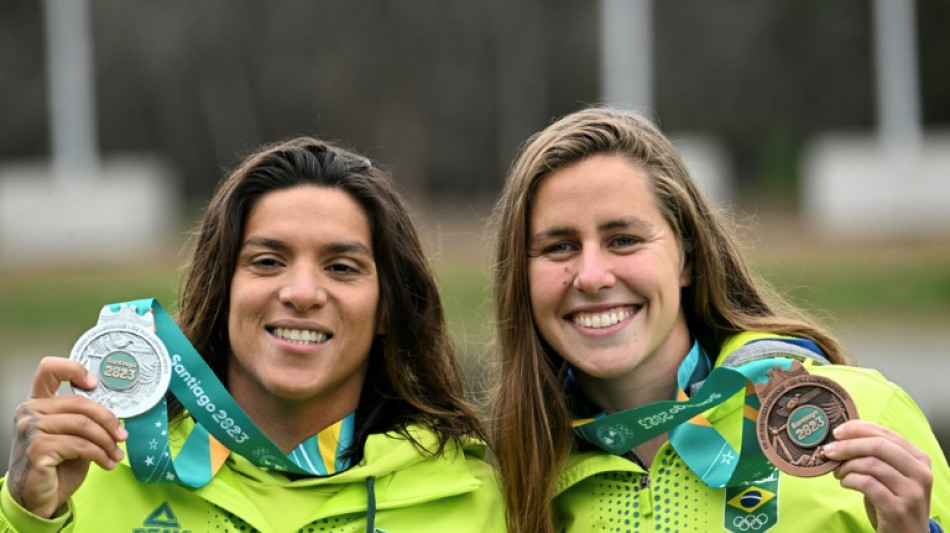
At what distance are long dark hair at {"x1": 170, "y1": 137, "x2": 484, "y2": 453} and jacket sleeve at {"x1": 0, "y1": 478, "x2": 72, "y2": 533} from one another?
1.84 feet

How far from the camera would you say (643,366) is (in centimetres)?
369

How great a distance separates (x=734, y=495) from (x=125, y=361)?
1497 millimetres

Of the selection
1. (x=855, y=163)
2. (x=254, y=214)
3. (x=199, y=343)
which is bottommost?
(x=199, y=343)

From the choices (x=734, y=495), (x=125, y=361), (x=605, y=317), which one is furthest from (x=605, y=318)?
(x=125, y=361)

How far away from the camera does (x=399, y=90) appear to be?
25.7 m

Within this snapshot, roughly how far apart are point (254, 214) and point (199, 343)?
38 centimetres

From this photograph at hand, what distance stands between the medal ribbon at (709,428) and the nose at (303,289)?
763 millimetres

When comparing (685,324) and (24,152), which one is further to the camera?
(24,152)

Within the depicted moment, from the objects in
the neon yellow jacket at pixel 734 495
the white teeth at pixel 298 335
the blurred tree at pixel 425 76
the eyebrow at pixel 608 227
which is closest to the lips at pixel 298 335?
the white teeth at pixel 298 335

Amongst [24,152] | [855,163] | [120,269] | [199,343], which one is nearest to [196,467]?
[199,343]

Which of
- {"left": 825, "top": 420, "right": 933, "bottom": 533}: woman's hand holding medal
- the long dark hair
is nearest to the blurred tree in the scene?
the long dark hair

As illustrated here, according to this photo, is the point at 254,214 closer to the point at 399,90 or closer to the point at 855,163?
the point at 855,163

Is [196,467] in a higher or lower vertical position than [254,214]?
lower

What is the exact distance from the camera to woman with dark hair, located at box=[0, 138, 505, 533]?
10.5 ft
